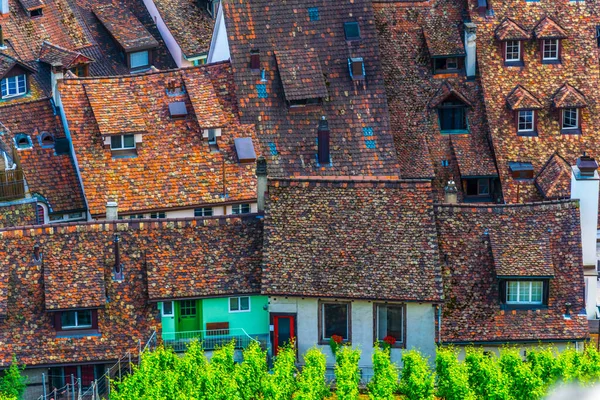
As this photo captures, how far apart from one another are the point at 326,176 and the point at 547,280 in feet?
→ 56.3

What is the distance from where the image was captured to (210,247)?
357 feet

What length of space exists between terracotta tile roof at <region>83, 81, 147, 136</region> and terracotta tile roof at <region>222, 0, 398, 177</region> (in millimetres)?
6369

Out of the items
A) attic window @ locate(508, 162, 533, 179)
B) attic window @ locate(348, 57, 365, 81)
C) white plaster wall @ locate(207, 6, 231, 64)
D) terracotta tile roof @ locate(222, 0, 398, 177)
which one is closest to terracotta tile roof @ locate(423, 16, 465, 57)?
terracotta tile roof @ locate(222, 0, 398, 177)

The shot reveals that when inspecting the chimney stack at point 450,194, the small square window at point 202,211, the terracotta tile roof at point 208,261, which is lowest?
the terracotta tile roof at point 208,261

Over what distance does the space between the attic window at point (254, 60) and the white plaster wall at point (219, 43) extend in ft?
5.22

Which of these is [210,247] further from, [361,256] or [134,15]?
[134,15]

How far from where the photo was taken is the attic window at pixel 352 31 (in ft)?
403

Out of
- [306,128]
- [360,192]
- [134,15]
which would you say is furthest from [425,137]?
[134,15]

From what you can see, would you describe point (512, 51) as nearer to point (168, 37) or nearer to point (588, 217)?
point (588, 217)

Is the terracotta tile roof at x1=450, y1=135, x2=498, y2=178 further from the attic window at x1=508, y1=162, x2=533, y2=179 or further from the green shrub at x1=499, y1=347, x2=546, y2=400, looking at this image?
the green shrub at x1=499, y1=347, x2=546, y2=400

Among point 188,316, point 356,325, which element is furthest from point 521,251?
point 188,316

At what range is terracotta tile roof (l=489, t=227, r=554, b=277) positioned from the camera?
106 meters

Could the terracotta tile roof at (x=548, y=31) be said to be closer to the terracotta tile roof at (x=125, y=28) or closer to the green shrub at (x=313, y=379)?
the terracotta tile roof at (x=125, y=28)

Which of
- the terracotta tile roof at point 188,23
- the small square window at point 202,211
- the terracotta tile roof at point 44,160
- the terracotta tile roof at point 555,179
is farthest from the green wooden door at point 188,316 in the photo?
the terracotta tile roof at point 188,23
